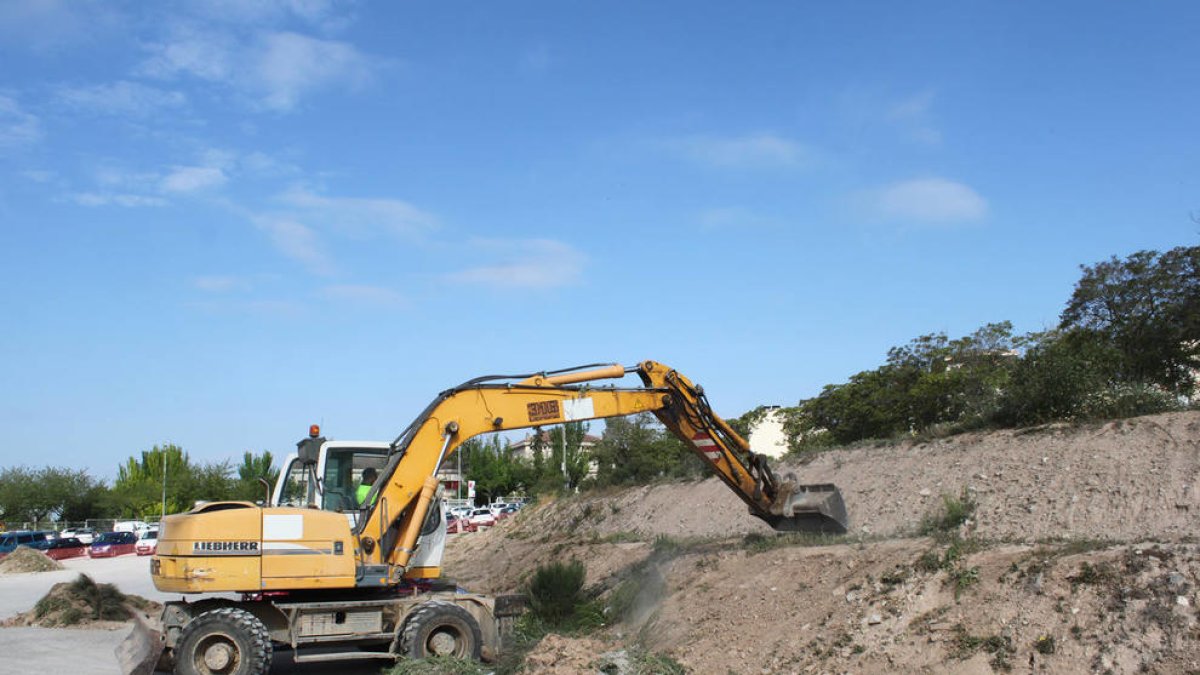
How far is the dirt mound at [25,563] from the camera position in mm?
38781

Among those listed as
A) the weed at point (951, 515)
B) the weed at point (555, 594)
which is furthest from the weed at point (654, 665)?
the weed at point (951, 515)

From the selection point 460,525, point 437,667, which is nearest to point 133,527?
point 460,525

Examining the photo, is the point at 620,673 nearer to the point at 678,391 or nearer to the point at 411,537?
the point at 411,537

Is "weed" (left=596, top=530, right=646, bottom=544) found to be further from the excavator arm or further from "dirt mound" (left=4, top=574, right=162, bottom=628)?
"dirt mound" (left=4, top=574, right=162, bottom=628)

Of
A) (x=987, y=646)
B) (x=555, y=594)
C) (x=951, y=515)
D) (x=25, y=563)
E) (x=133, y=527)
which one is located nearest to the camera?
(x=987, y=646)

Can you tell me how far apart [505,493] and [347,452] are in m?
69.3

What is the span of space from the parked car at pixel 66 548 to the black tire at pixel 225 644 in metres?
45.9

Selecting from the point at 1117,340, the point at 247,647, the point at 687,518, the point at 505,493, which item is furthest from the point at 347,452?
the point at 505,493

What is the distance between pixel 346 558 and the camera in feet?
40.7

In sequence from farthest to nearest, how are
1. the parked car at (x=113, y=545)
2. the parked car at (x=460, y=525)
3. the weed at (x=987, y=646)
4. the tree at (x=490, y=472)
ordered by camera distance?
1. the tree at (x=490, y=472)
2. the parked car at (x=113, y=545)
3. the parked car at (x=460, y=525)
4. the weed at (x=987, y=646)

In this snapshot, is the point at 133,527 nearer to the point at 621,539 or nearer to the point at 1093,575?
the point at 621,539

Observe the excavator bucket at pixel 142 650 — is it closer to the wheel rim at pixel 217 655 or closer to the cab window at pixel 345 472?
the wheel rim at pixel 217 655

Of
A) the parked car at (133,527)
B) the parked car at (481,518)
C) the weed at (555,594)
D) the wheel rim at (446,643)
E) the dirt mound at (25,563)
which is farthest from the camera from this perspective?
the parked car at (133,527)

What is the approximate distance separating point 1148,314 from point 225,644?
24695 mm
